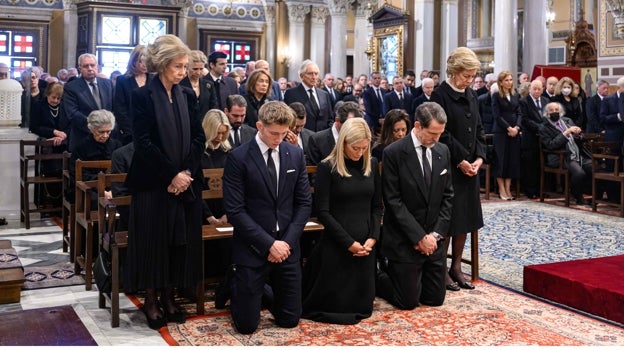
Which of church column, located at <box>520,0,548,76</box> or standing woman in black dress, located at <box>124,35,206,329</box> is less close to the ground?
church column, located at <box>520,0,548,76</box>

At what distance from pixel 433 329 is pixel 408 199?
950 millimetres

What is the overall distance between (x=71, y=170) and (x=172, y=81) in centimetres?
266

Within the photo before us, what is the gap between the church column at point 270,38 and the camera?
22438mm

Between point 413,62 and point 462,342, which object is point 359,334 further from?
point 413,62

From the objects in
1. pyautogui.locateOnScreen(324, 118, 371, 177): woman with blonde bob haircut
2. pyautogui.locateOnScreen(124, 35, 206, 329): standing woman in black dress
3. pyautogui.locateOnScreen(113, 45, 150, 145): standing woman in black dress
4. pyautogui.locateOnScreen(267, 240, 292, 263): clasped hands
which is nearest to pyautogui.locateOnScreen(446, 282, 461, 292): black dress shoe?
pyautogui.locateOnScreen(324, 118, 371, 177): woman with blonde bob haircut

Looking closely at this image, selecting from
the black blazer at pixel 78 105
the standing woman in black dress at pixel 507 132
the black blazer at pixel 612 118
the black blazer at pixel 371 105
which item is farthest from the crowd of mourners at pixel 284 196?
the black blazer at pixel 371 105

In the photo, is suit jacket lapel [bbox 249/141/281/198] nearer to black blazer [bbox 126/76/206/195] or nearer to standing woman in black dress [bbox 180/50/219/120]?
black blazer [bbox 126/76/206/195]

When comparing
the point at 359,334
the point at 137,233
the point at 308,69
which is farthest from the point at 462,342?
the point at 308,69

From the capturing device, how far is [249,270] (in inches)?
173

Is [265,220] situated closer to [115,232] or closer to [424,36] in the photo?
[115,232]

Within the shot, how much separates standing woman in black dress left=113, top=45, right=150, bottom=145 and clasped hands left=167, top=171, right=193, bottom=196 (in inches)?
58.9

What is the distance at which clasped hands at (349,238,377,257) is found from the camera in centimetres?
463

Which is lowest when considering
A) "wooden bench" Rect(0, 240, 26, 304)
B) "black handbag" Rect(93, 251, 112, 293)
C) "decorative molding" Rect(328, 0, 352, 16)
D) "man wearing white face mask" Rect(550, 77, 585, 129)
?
"wooden bench" Rect(0, 240, 26, 304)

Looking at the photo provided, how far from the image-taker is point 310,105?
25.5 feet
